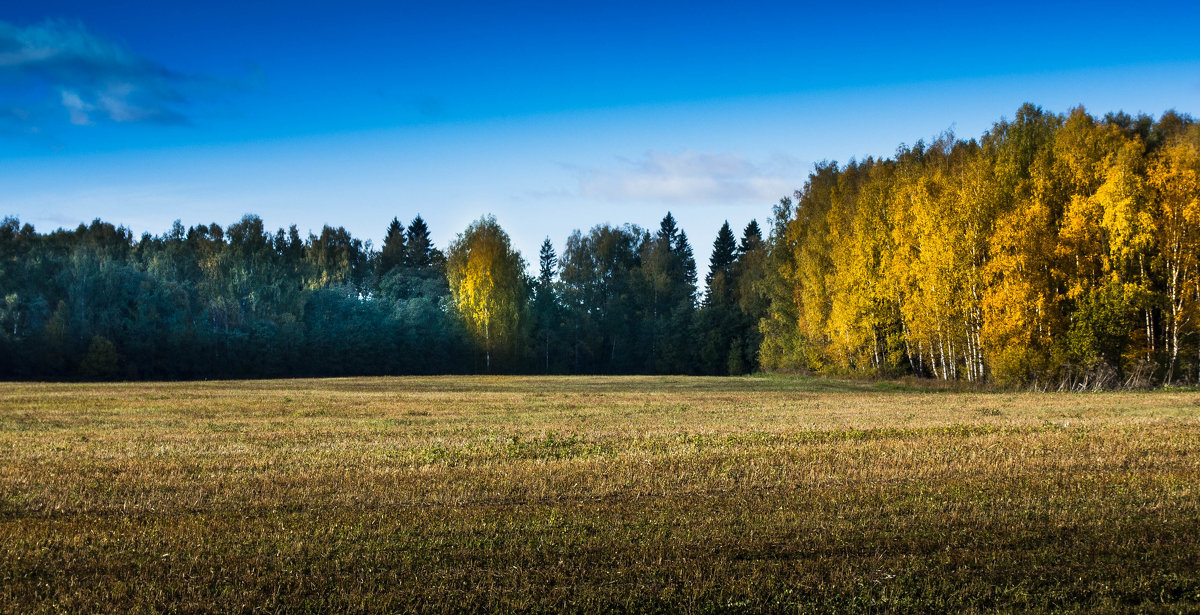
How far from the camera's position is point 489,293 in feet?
259

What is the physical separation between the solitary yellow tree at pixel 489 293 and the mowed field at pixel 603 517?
56969 millimetres

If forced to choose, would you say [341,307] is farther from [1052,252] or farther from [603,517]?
[603,517]

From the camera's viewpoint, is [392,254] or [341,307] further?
[392,254]

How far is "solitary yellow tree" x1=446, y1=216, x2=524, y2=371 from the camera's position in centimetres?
7881

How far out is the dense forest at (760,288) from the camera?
126 feet

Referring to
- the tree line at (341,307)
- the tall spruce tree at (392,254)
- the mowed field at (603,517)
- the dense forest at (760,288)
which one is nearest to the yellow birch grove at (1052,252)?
the dense forest at (760,288)

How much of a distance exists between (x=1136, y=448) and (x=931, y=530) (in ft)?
30.2

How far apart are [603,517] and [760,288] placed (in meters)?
59.1

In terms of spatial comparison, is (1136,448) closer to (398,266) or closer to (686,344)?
(686,344)

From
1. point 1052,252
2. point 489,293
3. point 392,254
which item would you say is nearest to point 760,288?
point 489,293

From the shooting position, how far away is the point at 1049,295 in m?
39.3

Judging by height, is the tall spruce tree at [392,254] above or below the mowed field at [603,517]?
above

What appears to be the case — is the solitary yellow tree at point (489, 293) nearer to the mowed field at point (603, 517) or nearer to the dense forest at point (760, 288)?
the dense forest at point (760, 288)

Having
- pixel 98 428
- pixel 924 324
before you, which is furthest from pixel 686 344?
pixel 98 428
